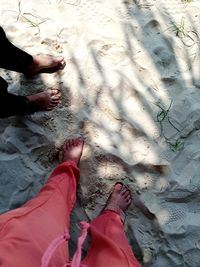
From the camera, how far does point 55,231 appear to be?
1.45m

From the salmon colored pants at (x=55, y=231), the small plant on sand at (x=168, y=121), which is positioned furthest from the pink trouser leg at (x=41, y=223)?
the small plant on sand at (x=168, y=121)

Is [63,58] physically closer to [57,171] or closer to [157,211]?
[57,171]

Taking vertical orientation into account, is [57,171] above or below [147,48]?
below

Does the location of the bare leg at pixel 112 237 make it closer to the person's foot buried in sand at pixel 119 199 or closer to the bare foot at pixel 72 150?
the person's foot buried in sand at pixel 119 199

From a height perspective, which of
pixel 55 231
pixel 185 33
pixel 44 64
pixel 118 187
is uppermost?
pixel 185 33

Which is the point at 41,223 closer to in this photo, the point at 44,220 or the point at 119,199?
the point at 44,220

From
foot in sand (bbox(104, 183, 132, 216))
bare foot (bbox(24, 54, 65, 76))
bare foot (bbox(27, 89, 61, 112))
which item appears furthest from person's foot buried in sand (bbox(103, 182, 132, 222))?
bare foot (bbox(24, 54, 65, 76))

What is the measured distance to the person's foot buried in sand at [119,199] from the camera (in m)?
1.76

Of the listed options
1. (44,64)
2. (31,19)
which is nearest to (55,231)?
(44,64)

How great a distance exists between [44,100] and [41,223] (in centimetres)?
63

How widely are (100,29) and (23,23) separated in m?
0.36

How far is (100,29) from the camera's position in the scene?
6.88 feet

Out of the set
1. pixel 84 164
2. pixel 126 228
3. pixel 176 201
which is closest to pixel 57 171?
pixel 84 164

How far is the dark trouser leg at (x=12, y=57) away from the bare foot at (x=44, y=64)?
3 centimetres
